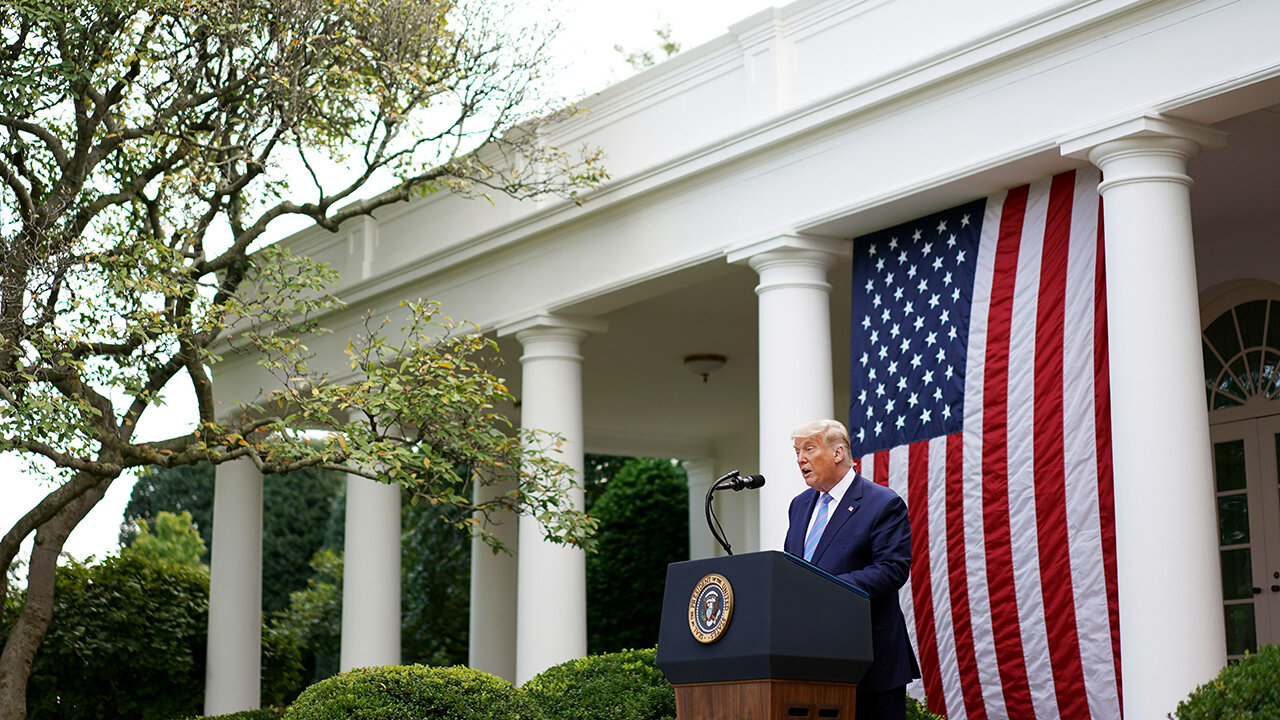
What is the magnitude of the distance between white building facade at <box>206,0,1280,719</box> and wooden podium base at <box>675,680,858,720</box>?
11.3 ft

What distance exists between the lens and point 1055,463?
9453 millimetres

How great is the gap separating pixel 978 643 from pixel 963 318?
2369 mm

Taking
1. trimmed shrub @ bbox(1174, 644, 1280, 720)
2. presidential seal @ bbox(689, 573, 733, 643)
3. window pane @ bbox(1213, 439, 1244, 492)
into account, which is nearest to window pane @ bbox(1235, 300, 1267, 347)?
window pane @ bbox(1213, 439, 1244, 492)

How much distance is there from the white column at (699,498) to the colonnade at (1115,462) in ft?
25.7

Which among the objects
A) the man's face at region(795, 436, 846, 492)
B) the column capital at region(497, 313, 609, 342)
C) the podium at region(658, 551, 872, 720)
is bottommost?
the podium at region(658, 551, 872, 720)

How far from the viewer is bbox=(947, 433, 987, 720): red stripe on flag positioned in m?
9.77

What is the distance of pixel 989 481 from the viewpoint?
9.83 m

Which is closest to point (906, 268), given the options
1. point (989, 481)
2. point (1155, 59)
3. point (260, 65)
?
point (989, 481)

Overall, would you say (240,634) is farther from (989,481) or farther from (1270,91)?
(1270,91)

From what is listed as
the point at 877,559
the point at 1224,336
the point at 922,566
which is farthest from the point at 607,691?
the point at 1224,336

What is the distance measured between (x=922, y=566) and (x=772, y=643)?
16.4 ft

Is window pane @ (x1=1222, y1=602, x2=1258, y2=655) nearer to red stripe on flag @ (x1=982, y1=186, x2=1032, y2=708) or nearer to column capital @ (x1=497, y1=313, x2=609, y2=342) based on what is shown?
red stripe on flag @ (x1=982, y1=186, x2=1032, y2=708)

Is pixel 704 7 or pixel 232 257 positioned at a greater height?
pixel 704 7

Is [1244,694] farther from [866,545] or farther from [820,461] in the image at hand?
[820,461]
